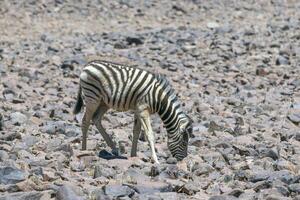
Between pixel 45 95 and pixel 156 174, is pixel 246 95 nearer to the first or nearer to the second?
pixel 45 95

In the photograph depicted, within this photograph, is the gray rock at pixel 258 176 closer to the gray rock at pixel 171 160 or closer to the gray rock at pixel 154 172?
the gray rock at pixel 154 172

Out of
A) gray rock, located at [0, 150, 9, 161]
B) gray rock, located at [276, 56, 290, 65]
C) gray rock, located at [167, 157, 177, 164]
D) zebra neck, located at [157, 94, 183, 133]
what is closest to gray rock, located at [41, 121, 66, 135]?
zebra neck, located at [157, 94, 183, 133]

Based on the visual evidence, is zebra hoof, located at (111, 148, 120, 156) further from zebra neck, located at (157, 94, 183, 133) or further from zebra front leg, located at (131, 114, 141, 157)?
zebra neck, located at (157, 94, 183, 133)

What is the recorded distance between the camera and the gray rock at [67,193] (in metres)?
7.20

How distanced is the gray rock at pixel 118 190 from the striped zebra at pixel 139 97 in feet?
9.83

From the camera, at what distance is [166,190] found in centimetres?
801

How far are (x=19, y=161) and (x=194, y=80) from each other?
1039 cm

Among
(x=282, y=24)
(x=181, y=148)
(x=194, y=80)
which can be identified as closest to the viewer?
(x=181, y=148)

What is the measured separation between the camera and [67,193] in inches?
285

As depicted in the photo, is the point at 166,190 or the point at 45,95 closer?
the point at 166,190

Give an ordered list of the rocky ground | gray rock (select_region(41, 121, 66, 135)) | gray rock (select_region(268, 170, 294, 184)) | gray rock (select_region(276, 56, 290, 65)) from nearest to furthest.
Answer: the rocky ground
gray rock (select_region(268, 170, 294, 184))
gray rock (select_region(41, 121, 66, 135))
gray rock (select_region(276, 56, 290, 65))

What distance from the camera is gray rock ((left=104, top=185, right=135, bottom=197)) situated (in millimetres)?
7514

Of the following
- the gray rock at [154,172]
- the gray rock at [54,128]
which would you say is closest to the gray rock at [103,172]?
the gray rock at [154,172]

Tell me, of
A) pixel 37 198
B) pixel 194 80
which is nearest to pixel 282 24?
pixel 194 80
